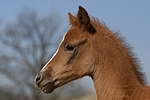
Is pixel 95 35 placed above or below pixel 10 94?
above

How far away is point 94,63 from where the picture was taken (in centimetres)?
680

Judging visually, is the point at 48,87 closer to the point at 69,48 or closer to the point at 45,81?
the point at 45,81

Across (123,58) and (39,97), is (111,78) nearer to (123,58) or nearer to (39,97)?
(123,58)

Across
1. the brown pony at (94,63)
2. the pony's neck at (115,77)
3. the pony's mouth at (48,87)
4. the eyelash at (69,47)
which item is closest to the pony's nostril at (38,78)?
the brown pony at (94,63)

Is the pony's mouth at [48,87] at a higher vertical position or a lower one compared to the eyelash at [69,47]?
lower

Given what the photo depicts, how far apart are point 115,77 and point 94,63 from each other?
1.38 feet

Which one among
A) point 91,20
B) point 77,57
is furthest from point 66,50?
point 91,20

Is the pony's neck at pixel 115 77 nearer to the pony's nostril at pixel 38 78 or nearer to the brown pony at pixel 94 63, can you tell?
the brown pony at pixel 94 63

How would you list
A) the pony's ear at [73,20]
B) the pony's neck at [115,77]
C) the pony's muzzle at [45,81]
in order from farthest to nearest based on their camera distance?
the pony's ear at [73,20], the pony's muzzle at [45,81], the pony's neck at [115,77]

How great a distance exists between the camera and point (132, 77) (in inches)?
264

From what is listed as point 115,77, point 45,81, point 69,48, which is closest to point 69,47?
point 69,48

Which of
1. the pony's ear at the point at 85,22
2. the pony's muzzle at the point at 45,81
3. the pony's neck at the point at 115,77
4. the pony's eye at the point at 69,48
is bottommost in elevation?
the pony's neck at the point at 115,77

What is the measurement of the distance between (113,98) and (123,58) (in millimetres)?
677

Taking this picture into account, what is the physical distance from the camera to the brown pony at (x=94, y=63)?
6664mm
